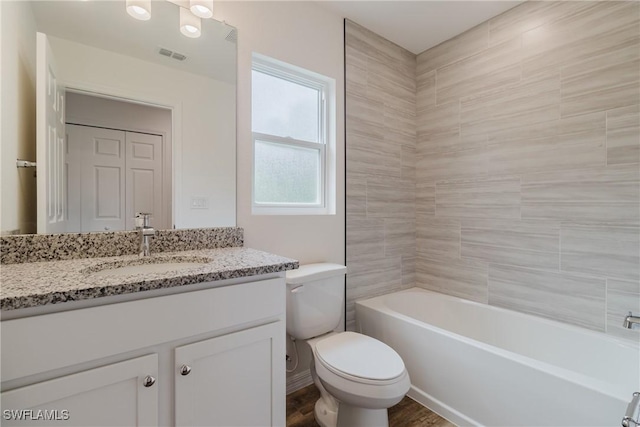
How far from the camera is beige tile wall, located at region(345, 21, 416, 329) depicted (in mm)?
2072

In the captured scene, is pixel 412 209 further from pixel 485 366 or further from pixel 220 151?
pixel 220 151

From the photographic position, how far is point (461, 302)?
84.0 inches

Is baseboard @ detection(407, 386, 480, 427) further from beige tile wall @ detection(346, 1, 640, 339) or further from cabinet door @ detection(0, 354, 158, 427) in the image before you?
A: cabinet door @ detection(0, 354, 158, 427)

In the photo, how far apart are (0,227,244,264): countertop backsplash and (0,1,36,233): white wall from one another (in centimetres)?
7

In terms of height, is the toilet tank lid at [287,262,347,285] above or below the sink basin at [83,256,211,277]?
below

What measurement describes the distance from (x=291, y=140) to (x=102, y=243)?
1186 mm

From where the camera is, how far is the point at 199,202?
4.88 ft

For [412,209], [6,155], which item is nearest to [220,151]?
[6,155]

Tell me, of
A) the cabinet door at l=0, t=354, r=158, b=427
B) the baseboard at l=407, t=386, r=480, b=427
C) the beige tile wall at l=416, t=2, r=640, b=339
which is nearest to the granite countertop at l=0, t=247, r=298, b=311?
the cabinet door at l=0, t=354, r=158, b=427

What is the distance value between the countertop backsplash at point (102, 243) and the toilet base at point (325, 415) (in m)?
0.97

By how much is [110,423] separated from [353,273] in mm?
1544

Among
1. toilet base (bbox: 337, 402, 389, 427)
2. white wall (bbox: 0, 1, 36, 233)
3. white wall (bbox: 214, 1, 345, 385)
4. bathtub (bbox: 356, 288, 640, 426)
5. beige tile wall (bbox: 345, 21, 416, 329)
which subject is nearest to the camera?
white wall (bbox: 0, 1, 36, 233)

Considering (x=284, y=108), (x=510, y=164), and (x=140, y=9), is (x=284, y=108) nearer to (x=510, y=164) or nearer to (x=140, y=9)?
(x=140, y=9)

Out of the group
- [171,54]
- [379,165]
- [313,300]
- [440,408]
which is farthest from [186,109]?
[440,408]
